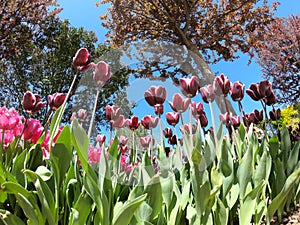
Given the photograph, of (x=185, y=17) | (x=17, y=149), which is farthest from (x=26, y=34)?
(x=17, y=149)

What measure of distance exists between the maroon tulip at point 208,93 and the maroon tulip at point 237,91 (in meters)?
0.19

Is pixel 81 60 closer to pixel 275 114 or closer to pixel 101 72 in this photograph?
pixel 101 72

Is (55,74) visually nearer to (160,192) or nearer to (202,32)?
(202,32)

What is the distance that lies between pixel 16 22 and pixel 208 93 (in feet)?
28.2

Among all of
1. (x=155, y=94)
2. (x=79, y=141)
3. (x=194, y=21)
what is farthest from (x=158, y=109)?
(x=194, y=21)

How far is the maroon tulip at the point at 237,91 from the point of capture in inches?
60.9

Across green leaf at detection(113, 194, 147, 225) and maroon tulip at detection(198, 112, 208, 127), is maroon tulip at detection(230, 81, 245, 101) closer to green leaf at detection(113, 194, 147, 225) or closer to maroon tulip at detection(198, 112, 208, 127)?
maroon tulip at detection(198, 112, 208, 127)

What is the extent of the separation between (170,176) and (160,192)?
73mm

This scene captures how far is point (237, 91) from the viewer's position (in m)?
1.55

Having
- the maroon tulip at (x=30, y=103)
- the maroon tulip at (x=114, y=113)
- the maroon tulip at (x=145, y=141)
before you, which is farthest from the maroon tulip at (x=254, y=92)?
the maroon tulip at (x=30, y=103)

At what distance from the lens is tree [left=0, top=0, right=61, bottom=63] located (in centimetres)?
863

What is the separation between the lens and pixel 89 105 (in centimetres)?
120

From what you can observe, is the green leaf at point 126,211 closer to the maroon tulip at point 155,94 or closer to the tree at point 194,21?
the maroon tulip at point 155,94

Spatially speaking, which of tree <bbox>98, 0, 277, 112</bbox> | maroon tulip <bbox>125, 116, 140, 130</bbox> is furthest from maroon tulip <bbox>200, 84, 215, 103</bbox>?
tree <bbox>98, 0, 277, 112</bbox>
